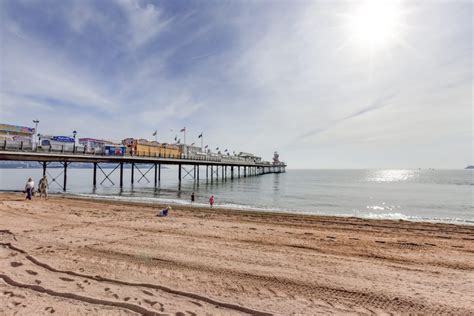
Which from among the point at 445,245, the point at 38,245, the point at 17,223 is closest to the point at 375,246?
the point at 445,245

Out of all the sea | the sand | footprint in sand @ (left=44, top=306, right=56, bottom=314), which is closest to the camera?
footprint in sand @ (left=44, top=306, right=56, bottom=314)

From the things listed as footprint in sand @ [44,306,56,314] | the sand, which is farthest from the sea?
footprint in sand @ [44,306,56,314]

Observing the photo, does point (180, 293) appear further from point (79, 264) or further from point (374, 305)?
point (374, 305)

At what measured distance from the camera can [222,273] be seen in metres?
5.01

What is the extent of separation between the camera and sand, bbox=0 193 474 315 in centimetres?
375

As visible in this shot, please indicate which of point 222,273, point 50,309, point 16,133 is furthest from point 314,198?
point 16,133

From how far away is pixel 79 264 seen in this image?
17.2 feet

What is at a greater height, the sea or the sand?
the sand

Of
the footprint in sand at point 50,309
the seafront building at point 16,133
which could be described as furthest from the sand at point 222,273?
the seafront building at point 16,133

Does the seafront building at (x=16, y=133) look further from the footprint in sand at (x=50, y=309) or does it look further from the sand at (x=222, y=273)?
the footprint in sand at (x=50, y=309)

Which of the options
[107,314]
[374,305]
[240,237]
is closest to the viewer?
[107,314]

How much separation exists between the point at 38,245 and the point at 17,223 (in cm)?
385

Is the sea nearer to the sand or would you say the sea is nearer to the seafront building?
the seafront building

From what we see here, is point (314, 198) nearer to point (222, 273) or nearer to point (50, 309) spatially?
point (222, 273)
